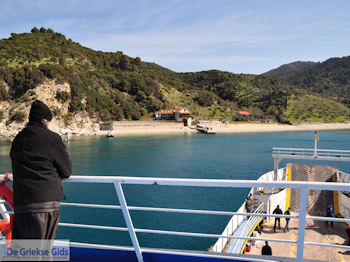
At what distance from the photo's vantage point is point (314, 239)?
39.1 feet

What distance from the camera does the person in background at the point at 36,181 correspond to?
2348mm

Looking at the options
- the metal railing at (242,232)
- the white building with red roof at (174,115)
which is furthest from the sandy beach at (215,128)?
the metal railing at (242,232)

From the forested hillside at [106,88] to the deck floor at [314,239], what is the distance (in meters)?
87.1

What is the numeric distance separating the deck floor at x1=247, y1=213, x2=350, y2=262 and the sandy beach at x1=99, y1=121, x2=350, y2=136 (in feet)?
268

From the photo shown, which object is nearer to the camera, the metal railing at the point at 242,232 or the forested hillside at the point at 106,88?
the metal railing at the point at 242,232

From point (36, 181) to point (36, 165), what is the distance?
15cm

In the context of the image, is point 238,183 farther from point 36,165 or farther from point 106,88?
point 106,88

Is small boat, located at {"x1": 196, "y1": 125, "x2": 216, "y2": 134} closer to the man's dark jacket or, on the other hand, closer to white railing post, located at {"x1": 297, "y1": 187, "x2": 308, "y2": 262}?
white railing post, located at {"x1": 297, "y1": 187, "x2": 308, "y2": 262}

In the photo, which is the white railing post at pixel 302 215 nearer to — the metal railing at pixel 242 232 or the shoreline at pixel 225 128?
the metal railing at pixel 242 232

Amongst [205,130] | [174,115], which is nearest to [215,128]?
Result: [205,130]

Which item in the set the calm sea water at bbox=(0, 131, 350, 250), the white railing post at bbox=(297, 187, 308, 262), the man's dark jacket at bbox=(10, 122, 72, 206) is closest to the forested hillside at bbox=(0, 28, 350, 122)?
the calm sea water at bbox=(0, 131, 350, 250)

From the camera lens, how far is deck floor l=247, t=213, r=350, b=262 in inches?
394

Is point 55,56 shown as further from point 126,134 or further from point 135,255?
point 135,255

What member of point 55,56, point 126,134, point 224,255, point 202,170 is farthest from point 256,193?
point 55,56
